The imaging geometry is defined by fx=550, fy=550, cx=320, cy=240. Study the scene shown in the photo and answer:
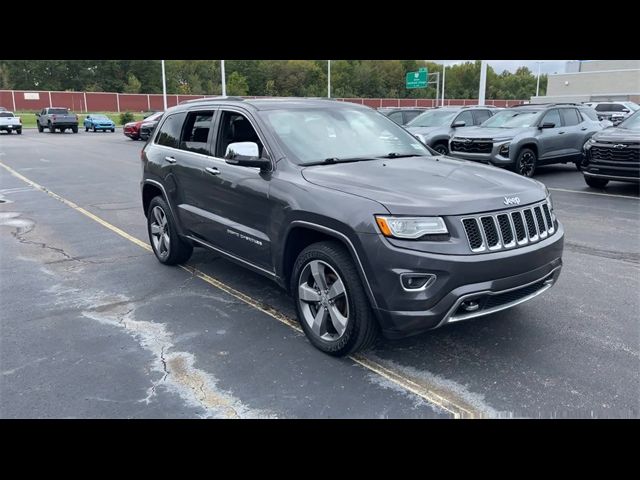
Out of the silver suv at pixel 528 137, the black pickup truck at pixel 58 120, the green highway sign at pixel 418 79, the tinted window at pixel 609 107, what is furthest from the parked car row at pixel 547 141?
the green highway sign at pixel 418 79

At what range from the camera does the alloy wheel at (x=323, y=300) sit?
12.8 feet

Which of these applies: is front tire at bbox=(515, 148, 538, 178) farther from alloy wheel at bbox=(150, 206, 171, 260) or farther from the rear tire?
alloy wheel at bbox=(150, 206, 171, 260)

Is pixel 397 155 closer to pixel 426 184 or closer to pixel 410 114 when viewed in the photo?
pixel 426 184

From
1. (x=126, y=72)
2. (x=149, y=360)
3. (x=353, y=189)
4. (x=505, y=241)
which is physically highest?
(x=126, y=72)

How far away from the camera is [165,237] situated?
6301 mm

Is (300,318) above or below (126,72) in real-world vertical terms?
below

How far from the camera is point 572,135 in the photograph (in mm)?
13922

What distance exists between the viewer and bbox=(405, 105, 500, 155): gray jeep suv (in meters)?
15.1

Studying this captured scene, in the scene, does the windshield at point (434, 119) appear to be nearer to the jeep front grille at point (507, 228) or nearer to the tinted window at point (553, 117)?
the tinted window at point (553, 117)

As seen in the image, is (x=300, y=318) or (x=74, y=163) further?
(x=74, y=163)
